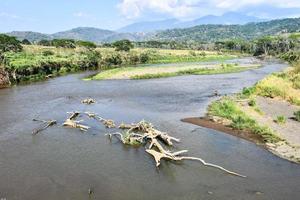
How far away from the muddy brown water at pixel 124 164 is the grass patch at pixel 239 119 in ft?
6.58

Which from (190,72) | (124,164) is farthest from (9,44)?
(124,164)

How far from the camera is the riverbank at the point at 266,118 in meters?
33.1

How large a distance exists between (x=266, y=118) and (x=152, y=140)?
14.1m

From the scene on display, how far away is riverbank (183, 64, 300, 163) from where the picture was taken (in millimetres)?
33094

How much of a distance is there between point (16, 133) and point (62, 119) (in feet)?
22.0

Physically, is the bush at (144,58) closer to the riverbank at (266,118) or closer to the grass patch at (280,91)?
the grass patch at (280,91)

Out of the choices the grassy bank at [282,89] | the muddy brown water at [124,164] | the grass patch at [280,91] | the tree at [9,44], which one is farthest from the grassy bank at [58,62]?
the grass patch at [280,91]

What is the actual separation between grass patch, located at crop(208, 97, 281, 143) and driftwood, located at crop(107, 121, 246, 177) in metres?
7.35

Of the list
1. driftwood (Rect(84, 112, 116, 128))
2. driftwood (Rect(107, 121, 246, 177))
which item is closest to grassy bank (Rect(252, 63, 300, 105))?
driftwood (Rect(107, 121, 246, 177))

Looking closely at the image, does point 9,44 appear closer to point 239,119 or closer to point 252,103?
point 252,103

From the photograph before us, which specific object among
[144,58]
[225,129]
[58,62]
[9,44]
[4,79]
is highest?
[9,44]

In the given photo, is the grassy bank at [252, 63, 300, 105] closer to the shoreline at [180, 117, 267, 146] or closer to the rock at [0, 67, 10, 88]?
the shoreline at [180, 117, 267, 146]

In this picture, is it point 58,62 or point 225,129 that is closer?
point 225,129

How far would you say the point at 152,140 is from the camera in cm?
3288
